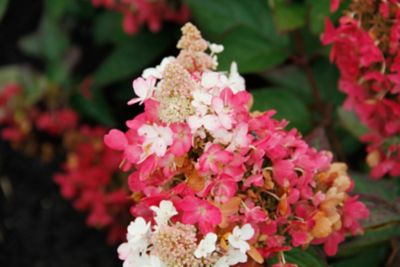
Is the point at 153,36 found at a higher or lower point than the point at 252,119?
higher

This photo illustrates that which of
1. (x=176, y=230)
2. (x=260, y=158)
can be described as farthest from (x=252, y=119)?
(x=176, y=230)

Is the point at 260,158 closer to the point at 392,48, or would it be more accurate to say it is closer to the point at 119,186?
the point at 392,48

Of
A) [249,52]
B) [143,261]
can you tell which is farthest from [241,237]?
[249,52]

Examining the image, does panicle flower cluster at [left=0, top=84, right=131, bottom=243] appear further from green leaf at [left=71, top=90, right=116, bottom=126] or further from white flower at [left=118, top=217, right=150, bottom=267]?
white flower at [left=118, top=217, right=150, bottom=267]

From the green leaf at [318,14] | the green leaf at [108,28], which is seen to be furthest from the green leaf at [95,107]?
the green leaf at [318,14]

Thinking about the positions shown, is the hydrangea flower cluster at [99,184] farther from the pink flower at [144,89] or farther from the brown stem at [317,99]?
the pink flower at [144,89]

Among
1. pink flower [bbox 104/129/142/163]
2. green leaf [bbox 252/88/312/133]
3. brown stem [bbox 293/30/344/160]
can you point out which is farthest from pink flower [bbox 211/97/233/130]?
brown stem [bbox 293/30/344/160]
